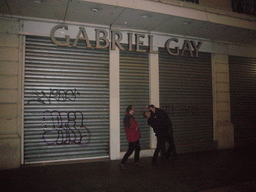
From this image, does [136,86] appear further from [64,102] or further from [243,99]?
[243,99]

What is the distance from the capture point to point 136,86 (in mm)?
7391

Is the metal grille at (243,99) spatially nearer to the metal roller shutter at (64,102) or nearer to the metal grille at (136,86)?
the metal grille at (136,86)

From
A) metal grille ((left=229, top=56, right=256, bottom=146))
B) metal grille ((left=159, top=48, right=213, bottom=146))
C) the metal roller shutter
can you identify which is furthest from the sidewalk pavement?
metal grille ((left=229, top=56, right=256, bottom=146))

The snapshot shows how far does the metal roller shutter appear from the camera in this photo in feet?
20.2

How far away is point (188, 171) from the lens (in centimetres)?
542

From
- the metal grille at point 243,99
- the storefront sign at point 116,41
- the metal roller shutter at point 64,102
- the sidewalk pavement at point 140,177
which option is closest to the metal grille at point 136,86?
the storefront sign at point 116,41

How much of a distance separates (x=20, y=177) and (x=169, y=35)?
6953 millimetres

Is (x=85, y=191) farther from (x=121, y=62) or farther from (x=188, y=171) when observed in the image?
(x=121, y=62)

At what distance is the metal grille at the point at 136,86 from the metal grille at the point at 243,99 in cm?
434

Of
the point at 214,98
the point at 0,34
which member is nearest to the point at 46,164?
the point at 0,34

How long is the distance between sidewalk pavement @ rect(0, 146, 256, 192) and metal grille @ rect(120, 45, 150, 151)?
4.06 feet

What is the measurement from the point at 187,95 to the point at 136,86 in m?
2.34

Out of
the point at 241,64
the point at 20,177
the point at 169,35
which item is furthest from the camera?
the point at 241,64

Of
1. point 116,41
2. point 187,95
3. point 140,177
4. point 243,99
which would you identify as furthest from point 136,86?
point 243,99
